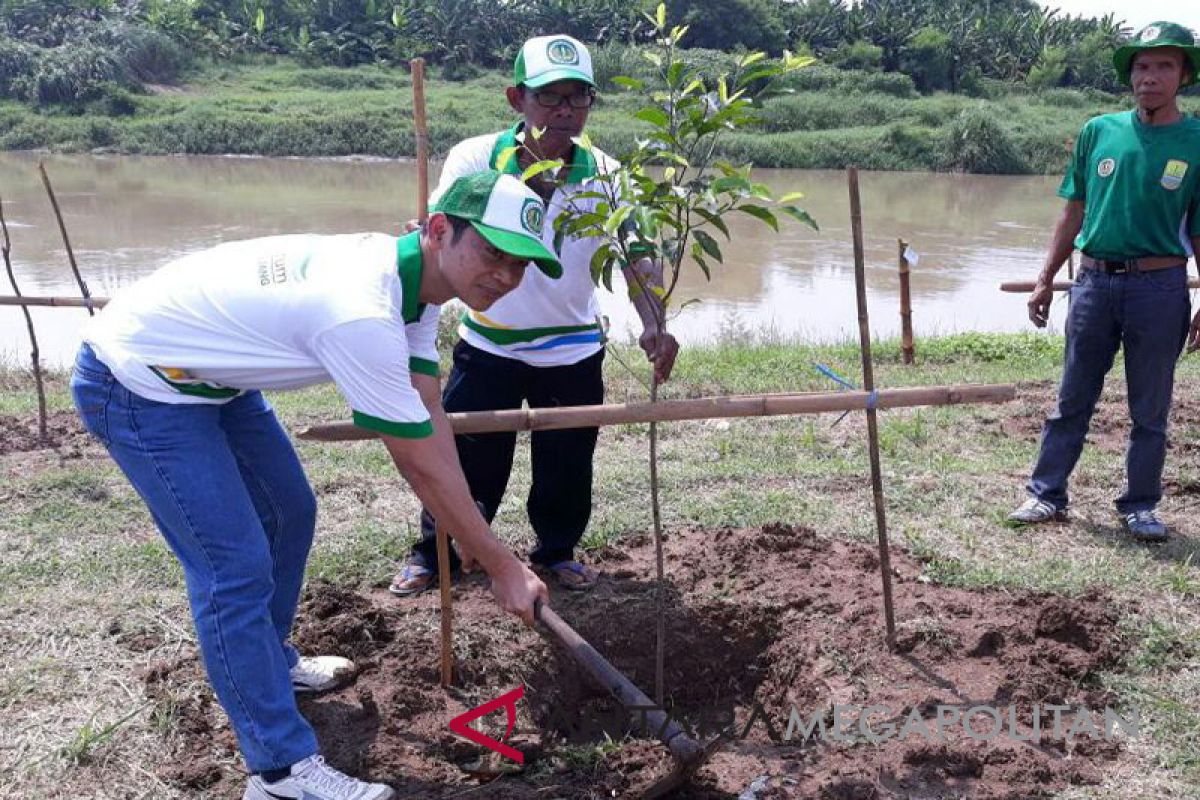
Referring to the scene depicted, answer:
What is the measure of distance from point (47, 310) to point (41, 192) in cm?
1178

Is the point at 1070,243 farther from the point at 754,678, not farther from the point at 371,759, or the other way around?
the point at 371,759

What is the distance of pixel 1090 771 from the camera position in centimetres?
271

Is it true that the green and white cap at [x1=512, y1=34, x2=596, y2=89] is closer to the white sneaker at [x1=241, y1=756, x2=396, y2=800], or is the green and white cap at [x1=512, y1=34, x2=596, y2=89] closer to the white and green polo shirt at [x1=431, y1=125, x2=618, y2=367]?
the white and green polo shirt at [x1=431, y1=125, x2=618, y2=367]

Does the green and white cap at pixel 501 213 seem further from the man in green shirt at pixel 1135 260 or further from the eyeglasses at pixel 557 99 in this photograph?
the man in green shirt at pixel 1135 260

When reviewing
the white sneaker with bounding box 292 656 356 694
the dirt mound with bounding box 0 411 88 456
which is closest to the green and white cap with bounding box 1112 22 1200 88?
the white sneaker with bounding box 292 656 356 694

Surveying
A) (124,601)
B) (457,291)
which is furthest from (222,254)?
(124,601)

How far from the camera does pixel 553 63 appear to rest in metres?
3.17

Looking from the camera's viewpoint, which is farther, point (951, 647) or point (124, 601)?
point (124, 601)

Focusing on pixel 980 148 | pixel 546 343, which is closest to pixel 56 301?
pixel 546 343

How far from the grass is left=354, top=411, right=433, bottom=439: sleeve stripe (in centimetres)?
115

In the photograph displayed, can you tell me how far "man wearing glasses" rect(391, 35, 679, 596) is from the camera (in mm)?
3199

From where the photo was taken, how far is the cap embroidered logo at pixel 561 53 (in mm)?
3180

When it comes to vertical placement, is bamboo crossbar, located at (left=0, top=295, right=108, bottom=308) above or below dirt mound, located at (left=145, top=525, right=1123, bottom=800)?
above

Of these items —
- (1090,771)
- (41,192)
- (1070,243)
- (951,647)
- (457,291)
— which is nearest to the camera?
(457,291)
